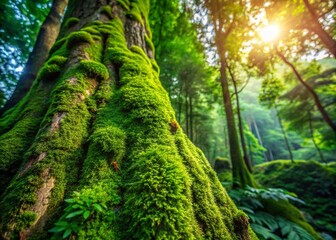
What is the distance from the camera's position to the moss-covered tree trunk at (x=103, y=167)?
995 millimetres

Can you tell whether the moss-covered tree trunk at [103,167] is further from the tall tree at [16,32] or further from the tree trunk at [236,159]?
the tall tree at [16,32]

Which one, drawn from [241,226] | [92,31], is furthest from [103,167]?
[92,31]

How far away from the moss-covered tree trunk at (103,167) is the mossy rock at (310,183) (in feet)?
30.3

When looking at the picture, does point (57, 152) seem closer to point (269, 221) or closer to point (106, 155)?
point (106, 155)

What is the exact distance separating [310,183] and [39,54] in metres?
15.7

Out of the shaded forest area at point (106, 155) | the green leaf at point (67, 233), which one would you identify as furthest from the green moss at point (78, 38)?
the green leaf at point (67, 233)

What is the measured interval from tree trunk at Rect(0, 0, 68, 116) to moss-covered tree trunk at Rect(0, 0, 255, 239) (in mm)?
2943

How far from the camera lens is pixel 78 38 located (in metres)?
2.43

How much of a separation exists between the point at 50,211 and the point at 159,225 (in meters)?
0.79

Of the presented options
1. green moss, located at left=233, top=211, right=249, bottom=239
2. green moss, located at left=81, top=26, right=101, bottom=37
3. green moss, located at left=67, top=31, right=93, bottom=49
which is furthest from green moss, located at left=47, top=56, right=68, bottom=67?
green moss, located at left=233, top=211, right=249, bottom=239

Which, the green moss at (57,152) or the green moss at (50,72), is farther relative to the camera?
the green moss at (50,72)

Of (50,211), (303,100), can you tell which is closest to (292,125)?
(303,100)

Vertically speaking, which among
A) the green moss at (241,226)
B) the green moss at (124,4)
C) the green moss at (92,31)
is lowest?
the green moss at (241,226)

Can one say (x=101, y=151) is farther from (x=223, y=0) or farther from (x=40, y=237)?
(x=223, y=0)
